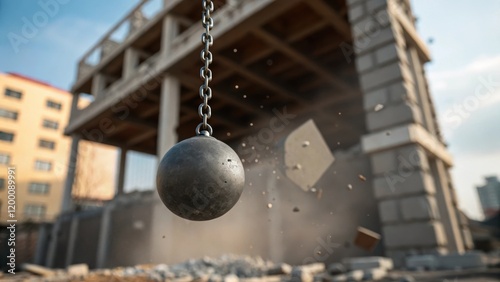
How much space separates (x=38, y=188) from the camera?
122 feet

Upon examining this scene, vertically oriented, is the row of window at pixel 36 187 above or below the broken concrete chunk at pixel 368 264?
above

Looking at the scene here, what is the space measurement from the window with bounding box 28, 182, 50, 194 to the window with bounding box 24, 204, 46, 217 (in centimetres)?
160

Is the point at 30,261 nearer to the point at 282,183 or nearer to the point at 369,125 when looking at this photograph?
the point at 282,183

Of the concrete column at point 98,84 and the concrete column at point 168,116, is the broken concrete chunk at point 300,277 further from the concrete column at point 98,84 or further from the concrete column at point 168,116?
the concrete column at point 98,84

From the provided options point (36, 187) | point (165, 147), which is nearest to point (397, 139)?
point (165, 147)

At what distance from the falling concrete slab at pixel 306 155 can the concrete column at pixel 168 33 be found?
6874 mm

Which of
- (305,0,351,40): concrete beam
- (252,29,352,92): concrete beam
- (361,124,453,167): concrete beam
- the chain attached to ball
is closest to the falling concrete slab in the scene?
(361,124,453,167): concrete beam

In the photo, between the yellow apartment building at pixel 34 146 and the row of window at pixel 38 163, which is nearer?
the row of window at pixel 38 163

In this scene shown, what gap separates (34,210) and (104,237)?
32.0 meters

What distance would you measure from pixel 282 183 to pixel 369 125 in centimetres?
240

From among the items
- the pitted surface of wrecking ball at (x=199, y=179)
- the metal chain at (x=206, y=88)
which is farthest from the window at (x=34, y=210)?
the pitted surface of wrecking ball at (x=199, y=179)

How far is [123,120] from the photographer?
13766mm
